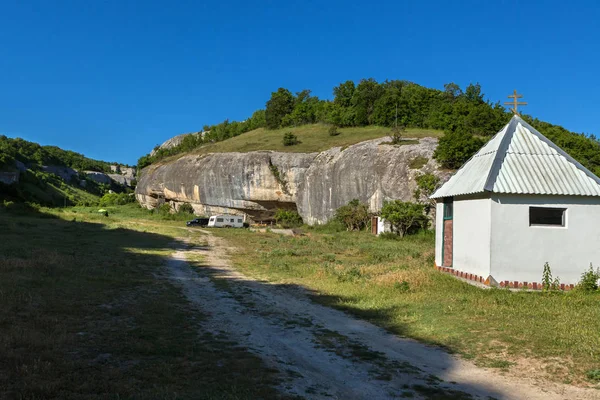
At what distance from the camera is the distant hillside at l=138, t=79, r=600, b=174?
1405 inches

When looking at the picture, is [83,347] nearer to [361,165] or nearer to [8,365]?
[8,365]

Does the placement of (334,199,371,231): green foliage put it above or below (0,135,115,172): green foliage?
below

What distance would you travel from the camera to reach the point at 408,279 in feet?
44.7

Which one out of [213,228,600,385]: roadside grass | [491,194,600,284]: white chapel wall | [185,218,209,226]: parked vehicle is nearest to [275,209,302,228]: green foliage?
[185,218,209,226]: parked vehicle

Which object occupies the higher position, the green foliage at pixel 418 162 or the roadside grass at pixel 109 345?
the green foliage at pixel 418 162

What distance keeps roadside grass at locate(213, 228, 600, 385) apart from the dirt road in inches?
21.9

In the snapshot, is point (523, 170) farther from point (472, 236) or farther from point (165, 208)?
point (165, 208)

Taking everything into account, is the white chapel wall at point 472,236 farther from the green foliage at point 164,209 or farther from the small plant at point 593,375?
the green foliage at point 164,209

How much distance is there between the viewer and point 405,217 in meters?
34.0

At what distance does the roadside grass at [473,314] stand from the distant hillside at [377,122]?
2264 cm

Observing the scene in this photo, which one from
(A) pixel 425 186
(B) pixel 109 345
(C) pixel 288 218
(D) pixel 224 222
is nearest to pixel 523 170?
(B) pixel 109 345

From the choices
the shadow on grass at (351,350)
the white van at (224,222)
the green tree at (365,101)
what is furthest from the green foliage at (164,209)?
the shadow on grass at (351,350)

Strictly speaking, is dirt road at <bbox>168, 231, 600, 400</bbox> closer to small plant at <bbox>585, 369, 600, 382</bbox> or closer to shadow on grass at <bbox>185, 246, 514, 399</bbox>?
shadow on grass at <bbox>185, 246, 514, 399</bbox>

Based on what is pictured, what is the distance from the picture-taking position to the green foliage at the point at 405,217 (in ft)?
111
